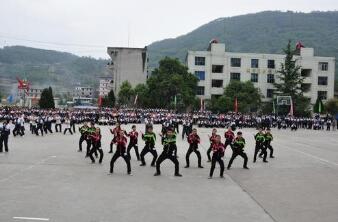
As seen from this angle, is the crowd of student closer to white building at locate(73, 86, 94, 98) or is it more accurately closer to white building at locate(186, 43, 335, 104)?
white building at locate(186, 43, 335, 104)

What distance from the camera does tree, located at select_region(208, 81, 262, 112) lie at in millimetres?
70250

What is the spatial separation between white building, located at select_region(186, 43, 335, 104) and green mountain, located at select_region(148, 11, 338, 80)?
163 ft

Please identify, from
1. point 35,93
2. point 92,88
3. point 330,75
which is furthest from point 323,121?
point 92,88

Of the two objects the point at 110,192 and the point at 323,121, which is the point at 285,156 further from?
the point at 323,121

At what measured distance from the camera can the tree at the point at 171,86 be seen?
214 feet

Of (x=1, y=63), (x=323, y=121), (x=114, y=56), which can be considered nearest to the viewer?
(x=323, y=121)

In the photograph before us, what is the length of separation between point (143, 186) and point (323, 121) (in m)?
46.8

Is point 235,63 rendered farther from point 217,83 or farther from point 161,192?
point 161,192

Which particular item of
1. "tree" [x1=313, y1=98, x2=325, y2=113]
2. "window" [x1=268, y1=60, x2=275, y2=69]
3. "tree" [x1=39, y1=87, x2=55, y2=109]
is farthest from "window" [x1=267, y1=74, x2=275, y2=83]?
"tree" [x1=39, y1=87, x2=55, y2=109]

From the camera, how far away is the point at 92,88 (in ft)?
620

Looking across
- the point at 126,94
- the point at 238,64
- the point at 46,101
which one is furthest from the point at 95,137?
the point at 126,94

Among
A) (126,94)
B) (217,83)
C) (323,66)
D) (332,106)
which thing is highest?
(323,66)

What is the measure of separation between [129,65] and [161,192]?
8815 centimetres

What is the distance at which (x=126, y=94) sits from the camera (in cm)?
8425
